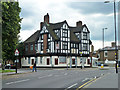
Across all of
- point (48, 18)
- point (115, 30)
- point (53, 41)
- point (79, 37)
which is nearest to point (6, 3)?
point (115, 30)

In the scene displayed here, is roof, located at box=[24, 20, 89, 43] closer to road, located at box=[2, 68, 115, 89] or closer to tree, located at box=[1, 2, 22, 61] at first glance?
tree, located at box=[1, 2, 22, 61]

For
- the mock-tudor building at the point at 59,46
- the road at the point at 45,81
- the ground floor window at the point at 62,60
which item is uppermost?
the mock-tudor building at the point at 59,46

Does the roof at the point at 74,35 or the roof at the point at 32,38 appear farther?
the roof at the point at 32,38

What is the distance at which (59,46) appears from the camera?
166 feet

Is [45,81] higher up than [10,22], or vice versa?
[10,22]

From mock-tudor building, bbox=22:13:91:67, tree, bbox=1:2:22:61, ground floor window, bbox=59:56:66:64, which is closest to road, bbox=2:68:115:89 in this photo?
tree, bbox=1:2:22:61

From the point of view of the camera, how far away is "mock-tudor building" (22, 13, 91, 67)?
50.4 metres

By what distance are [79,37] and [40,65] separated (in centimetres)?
1355

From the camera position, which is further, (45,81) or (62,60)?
(62,60)

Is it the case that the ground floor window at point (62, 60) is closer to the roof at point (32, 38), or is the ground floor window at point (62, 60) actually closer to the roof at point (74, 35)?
the roof at point (74, 35)

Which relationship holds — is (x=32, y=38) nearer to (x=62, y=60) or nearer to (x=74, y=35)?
(x=74, y=35)

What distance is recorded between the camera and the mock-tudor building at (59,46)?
5038 cm

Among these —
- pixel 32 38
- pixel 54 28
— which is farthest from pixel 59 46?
pixel 32 38

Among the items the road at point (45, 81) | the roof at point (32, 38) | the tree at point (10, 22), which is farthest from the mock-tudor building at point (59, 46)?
the road at point (45, 81)
